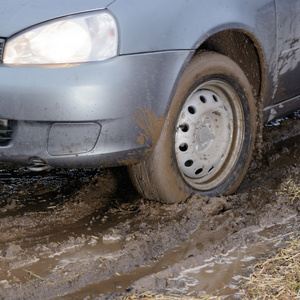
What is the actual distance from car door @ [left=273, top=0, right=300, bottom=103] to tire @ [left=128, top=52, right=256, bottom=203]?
1.03ft

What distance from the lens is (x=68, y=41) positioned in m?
2.74

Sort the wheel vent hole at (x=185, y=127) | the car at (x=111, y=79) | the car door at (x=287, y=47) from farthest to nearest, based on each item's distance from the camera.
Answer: the car door at (x=287, y=47) < the wheel vent hole at (x=185, y=127) < the car at (x=111, y=79)

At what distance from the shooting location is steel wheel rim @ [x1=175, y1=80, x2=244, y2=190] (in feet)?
11.2

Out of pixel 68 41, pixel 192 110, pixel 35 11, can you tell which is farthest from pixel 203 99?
pixel 35 11

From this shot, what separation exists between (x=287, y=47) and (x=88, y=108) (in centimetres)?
166

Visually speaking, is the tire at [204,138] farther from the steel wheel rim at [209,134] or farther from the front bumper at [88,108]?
the front bumper at [88,108]

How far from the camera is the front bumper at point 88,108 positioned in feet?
8.82

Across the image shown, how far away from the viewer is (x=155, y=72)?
2.86 metres

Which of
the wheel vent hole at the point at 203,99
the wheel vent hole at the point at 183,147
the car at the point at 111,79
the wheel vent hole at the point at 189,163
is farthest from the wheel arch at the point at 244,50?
the wheel vent hole at the point at 189,163

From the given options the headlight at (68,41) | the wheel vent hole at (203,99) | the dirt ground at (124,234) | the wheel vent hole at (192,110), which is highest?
the headlight at (68,41)

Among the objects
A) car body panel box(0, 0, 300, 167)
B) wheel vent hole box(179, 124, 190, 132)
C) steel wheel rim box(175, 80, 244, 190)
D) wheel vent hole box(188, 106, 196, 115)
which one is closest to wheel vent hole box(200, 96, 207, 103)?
steel wheel rim box(175, 80, 244, 190)

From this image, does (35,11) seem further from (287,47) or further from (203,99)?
(287,47)

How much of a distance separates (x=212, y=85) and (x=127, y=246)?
121 centimetres

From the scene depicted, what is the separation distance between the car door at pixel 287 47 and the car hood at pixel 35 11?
1.36 metres
